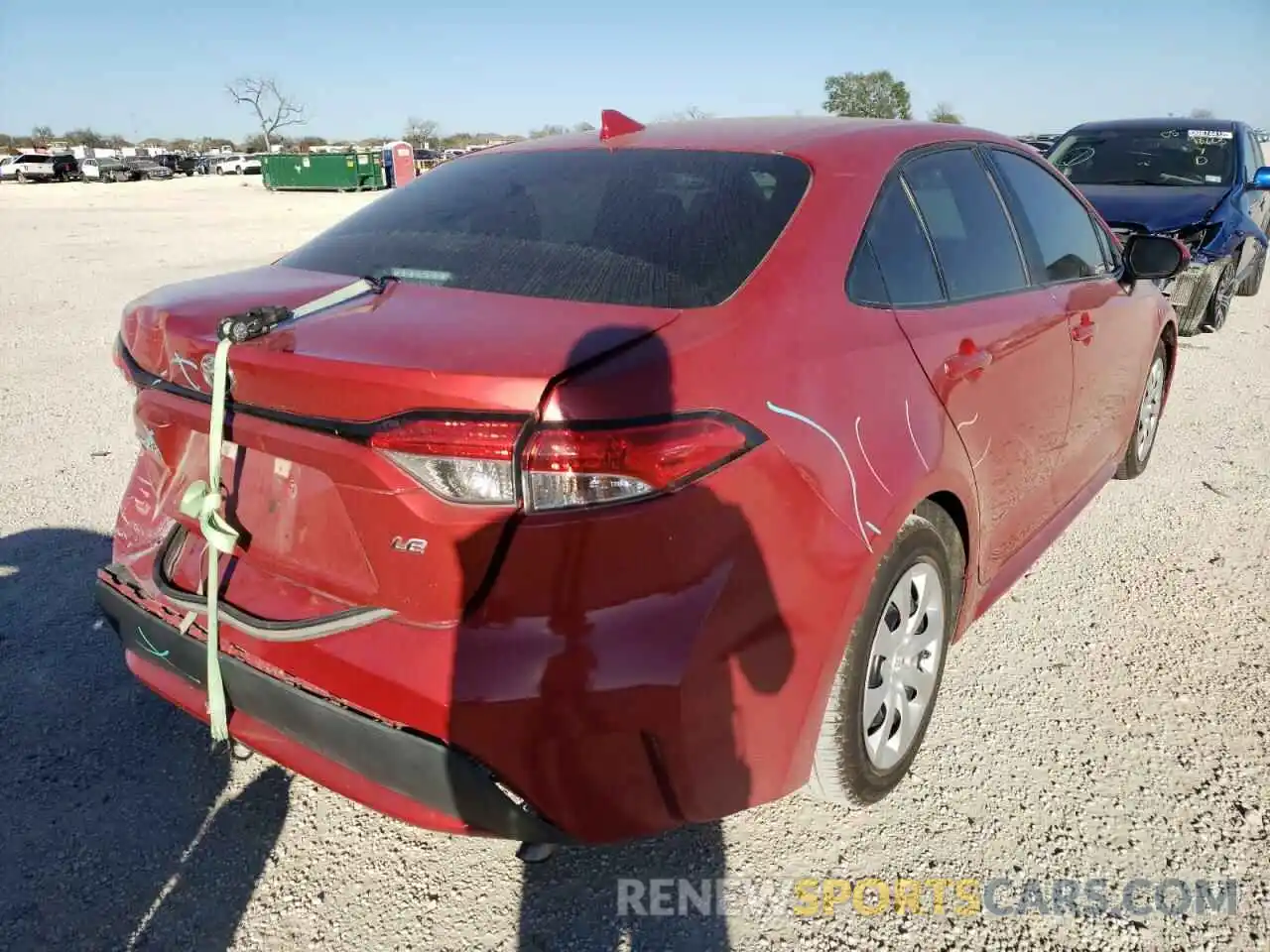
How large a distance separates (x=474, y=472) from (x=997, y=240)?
204 cm

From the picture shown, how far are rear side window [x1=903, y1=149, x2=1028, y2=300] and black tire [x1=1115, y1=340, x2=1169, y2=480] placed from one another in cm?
177

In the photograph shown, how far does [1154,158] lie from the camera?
26.9ft

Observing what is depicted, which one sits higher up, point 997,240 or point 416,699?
point 997,240

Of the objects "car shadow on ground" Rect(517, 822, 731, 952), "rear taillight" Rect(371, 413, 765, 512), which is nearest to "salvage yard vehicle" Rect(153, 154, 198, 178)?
"car shadow on ground" Rect(517, 822, 731, 952)

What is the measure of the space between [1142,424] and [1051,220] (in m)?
1.75

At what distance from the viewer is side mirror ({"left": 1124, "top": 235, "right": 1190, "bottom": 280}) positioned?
3.60 metres

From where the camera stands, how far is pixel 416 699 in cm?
172

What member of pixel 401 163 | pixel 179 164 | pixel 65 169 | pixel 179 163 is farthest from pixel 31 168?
pixel 401 163

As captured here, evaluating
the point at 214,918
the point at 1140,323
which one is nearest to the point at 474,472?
the point at 214,918

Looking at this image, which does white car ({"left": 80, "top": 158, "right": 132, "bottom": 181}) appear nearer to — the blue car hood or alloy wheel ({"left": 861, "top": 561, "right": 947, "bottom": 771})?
the blue car hood

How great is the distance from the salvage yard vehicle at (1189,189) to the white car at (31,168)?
49929 millimetres

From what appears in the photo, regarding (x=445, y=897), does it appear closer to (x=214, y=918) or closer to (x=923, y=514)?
(x=214, y=918)

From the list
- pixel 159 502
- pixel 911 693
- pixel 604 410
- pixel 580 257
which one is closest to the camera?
pixel 604 410

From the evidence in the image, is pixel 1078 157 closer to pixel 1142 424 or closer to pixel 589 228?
pixel 1142 424
